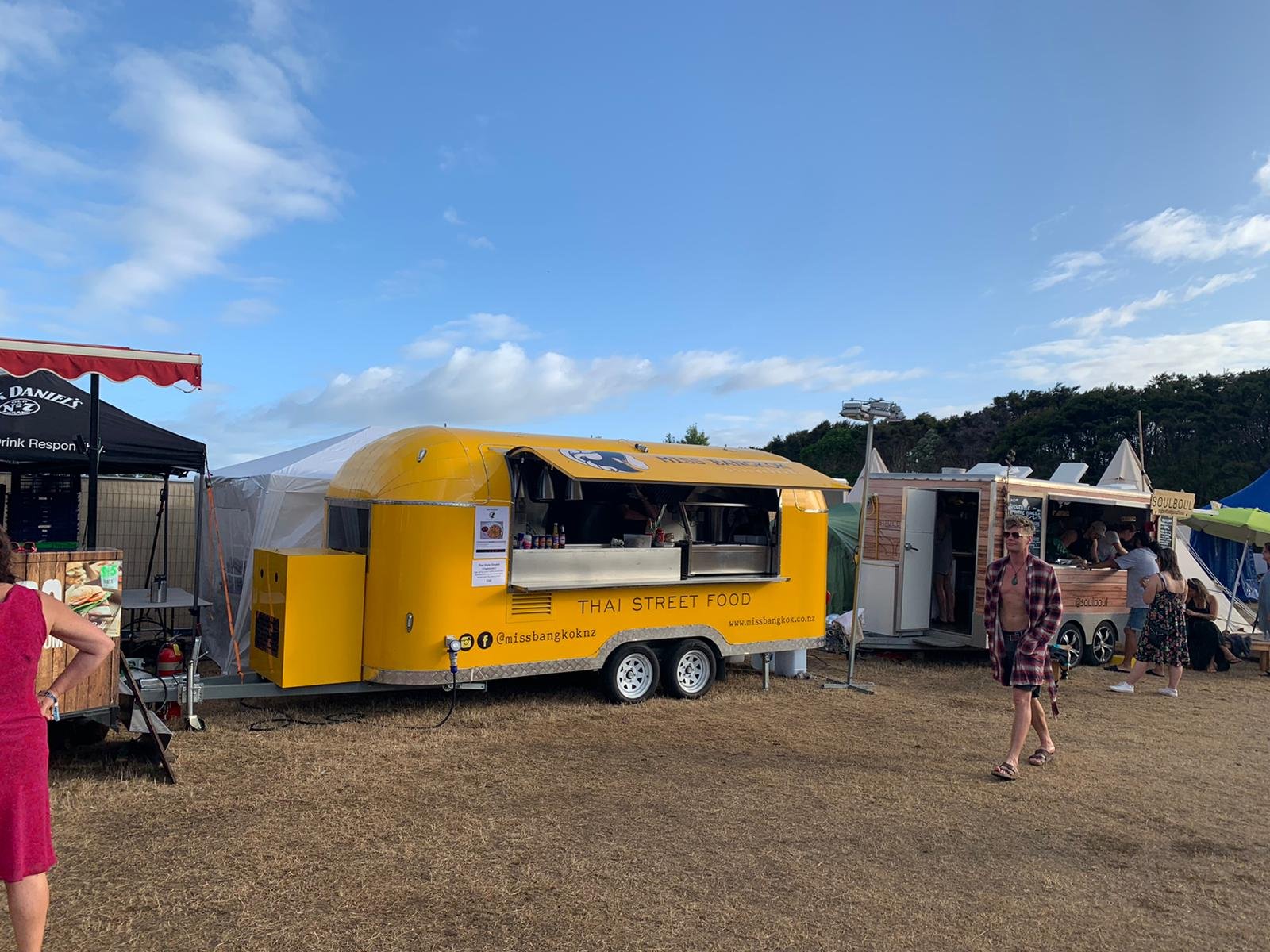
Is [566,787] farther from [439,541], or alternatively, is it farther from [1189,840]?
[1189,840]

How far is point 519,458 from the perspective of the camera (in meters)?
7.78

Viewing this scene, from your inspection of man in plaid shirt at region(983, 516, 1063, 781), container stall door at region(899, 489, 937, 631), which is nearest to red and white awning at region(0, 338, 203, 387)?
man in plaid shirt at region(983, 516, 1063, 781)

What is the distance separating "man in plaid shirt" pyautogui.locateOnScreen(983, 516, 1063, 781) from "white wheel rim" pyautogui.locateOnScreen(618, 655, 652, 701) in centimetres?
315

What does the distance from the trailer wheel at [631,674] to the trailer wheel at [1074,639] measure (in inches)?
247

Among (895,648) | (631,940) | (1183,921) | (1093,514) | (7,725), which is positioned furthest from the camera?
(1093,514)

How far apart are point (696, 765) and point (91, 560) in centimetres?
415

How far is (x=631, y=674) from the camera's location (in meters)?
8.53

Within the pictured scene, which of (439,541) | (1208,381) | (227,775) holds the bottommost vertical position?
(227,775)

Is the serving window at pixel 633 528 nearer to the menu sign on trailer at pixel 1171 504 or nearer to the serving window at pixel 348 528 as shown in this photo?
the serving window at pixel 348 528

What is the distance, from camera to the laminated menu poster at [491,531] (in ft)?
24.4

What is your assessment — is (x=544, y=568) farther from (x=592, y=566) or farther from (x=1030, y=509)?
(x=1030, y=509)

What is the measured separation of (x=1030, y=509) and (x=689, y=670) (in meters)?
5.38

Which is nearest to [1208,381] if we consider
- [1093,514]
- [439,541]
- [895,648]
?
[1093,514]

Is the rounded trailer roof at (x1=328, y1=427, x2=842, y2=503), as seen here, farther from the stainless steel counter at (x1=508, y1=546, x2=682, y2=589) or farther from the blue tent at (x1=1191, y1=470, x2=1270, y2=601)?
the blue tent at (x1=1191, y1=470, x2=1270, y2=601)
